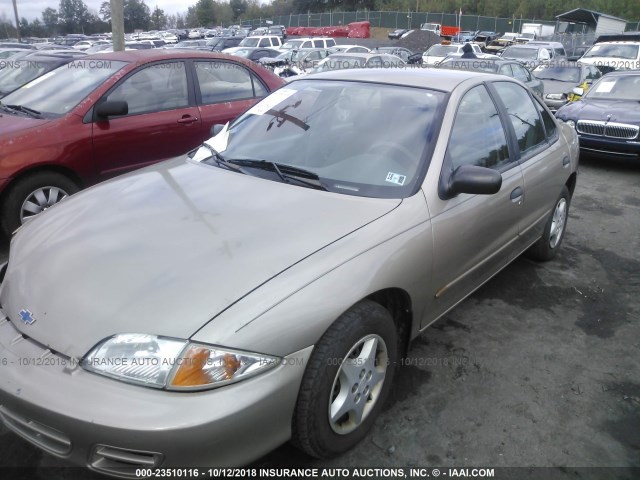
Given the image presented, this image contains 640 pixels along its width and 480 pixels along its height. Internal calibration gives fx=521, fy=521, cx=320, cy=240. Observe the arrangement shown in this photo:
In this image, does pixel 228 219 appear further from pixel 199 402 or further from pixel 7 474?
pixel 7 474

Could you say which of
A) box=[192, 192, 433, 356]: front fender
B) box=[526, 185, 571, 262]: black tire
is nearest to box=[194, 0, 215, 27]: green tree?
box=[526, 185, 571, 262]: black tire

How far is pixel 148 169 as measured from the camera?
3172 millimetres

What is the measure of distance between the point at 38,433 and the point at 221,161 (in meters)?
1.72

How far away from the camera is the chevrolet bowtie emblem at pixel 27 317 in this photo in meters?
2.01

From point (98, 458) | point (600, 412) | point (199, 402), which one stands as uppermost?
point (199, 402)

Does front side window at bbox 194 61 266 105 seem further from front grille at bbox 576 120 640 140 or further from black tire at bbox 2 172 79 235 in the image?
front grille at bbox 576 120 640 140

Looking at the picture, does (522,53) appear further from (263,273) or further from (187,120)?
(263,273)

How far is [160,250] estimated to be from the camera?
7.17 feet

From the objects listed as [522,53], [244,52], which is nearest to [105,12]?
[244,52]

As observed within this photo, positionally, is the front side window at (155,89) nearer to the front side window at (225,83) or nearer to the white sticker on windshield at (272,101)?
the front side window at (225,83)

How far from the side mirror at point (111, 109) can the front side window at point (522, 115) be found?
3.15 metres

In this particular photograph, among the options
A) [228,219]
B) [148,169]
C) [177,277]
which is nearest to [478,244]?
[228,219]

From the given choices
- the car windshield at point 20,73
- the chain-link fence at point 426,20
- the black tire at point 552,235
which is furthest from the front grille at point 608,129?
the chain-link fence at point 426,20

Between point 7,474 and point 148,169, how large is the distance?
1.74 metres
